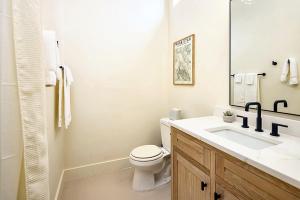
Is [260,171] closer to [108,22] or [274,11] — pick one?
[274,11]

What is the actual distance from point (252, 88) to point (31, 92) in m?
1.42

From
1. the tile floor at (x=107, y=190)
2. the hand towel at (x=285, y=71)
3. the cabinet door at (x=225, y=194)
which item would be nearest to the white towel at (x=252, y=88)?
the hand towel at (x=285, y=71)

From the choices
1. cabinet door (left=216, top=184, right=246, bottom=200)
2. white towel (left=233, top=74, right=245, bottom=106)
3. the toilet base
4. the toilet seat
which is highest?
white towel (left=233, top=74, right=245, bottom=106)

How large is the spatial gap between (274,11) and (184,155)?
1.17 m

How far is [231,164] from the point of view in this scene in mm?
858

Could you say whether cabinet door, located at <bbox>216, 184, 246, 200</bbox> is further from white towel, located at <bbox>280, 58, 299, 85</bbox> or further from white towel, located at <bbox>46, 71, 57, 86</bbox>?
white towel, located at <bbox>46, 71, 57, 86</bbox>

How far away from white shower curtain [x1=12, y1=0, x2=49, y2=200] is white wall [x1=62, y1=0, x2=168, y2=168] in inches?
58.7

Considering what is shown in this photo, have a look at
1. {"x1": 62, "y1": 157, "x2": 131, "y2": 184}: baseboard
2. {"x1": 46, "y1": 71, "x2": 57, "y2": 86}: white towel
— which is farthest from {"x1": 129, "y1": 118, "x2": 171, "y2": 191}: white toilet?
{"x1": 46, "y1": 71, "x2": 57, "y2": 86}: white towel

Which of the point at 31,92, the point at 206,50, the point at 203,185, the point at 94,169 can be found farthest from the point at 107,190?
the point at 206,50

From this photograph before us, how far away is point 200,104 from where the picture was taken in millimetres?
1888

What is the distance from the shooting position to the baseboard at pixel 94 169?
2.13m

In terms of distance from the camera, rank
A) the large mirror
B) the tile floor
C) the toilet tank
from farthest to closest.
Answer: the toilet tank → the tile floor → the large mirror

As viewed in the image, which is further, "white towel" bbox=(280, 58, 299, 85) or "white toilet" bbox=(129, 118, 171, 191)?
"white toilet" bbox=(129, 118, 171, 191)

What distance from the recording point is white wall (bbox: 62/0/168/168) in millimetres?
2088
